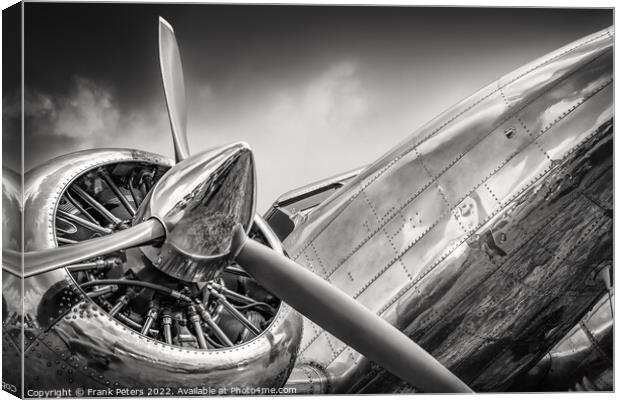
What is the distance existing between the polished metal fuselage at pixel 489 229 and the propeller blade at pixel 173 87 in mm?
2339

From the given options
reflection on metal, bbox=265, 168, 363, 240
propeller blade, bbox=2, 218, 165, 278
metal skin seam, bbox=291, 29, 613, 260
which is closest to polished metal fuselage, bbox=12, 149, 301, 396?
propeller blade, bbox=2, 218, 165, 278

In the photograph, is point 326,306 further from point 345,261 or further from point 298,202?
point 298,202

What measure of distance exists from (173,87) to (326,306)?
2392 millimetres

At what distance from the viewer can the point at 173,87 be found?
25.8 feet

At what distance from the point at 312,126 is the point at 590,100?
275 cm

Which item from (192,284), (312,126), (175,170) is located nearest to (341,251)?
(312,126)

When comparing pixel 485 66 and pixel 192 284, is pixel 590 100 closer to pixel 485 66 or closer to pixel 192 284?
pixel 485 66

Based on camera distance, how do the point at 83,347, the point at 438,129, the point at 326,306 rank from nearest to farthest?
the point at 83,347, the point at 326,306, the point at 438,129

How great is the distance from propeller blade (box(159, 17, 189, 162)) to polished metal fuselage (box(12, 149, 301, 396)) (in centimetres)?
85

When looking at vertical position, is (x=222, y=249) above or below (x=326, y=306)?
above

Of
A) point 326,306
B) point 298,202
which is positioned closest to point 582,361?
point 298,202

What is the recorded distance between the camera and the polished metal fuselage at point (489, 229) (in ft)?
28.2

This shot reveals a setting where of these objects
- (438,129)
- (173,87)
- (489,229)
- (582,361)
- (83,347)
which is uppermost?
(173,87)

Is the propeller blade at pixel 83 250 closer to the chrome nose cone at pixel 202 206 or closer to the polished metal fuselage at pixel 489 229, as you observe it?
the chrome nose cone at pixel 202 206
